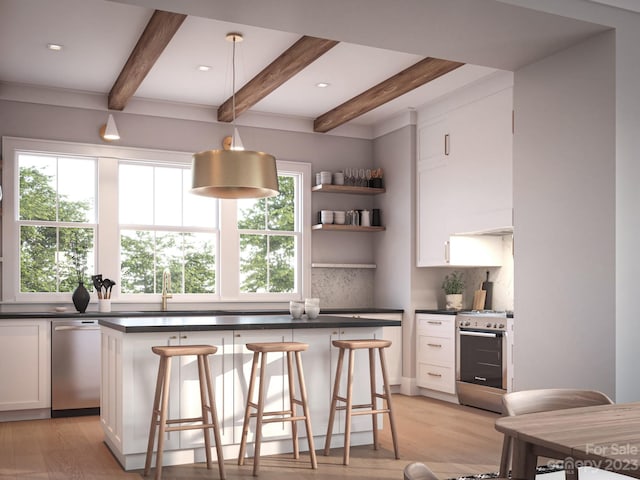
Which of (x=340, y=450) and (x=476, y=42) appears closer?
(x=476, y=42)

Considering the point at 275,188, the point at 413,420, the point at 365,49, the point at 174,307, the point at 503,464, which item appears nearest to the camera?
the point at 503,464

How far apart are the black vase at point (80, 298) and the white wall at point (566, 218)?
383 centimetres

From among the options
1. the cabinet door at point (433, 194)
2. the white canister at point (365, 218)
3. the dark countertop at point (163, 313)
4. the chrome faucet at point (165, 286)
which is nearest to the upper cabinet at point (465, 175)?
the cabinet door at point (433, 194)

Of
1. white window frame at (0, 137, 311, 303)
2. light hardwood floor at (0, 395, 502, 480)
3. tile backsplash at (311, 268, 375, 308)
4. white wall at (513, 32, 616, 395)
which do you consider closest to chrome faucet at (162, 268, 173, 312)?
white window frame at (0, 137, 311, 303)

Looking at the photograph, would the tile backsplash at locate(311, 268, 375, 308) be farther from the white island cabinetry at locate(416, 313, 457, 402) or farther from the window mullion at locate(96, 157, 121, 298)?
the window mullion at locate(96, 157, 121, 298)

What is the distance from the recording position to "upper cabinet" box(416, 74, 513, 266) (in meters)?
5.85

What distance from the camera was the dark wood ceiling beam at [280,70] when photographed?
4.93 m

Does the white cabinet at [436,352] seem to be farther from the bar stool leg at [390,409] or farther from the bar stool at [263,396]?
the bar stool at [263,396]

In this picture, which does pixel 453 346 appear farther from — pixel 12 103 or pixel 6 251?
pixel 12 103

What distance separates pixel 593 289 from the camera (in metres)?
3.84

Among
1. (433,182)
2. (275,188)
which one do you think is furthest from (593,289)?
(433,182)

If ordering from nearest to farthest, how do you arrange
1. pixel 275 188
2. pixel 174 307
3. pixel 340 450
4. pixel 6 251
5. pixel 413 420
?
pixel 275 188 → pixel 340 450 → pixel 413 420 → pixel 6 251 → pixel 174 307

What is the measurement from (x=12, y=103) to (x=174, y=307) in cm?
243

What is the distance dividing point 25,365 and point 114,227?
156cm
